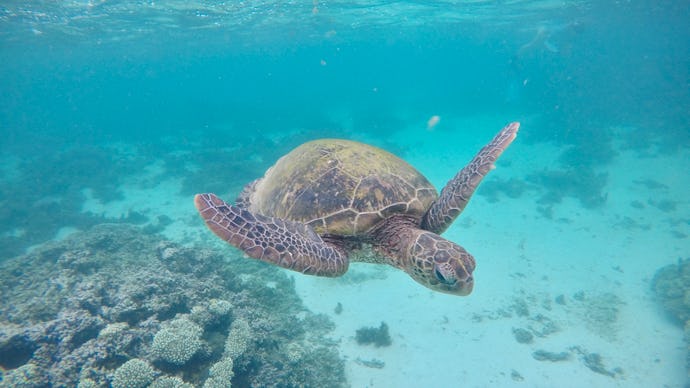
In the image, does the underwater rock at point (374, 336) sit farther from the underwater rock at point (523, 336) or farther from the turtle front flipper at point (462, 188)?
the turtle front flipper at point (462, 188)

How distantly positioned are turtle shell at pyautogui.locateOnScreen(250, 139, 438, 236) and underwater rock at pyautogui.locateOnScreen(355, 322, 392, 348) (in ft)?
17.9

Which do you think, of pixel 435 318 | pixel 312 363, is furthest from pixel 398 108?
pixel 312 363

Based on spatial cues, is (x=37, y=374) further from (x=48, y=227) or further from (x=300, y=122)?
(x=300, y=122)

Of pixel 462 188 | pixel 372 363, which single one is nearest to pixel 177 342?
pixel 462 188

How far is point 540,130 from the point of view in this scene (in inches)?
1123

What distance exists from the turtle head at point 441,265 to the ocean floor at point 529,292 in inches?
221

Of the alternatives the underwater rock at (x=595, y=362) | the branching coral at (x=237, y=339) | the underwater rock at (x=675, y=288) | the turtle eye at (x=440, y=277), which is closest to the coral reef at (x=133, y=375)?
the branching coral at (x=237, y=339)

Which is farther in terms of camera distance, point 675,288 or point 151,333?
point 675,288

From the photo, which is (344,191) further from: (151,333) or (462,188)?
(151,333)

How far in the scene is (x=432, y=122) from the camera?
35.3 meters

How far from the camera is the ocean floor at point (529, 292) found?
8352mm

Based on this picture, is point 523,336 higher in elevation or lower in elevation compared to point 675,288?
lower

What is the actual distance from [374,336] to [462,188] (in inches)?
246

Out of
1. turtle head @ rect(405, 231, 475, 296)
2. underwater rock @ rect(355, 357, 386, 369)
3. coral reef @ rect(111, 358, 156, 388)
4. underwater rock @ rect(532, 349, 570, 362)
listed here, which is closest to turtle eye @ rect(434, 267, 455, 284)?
turtle head @ rect(405, 231, 475, 296)
